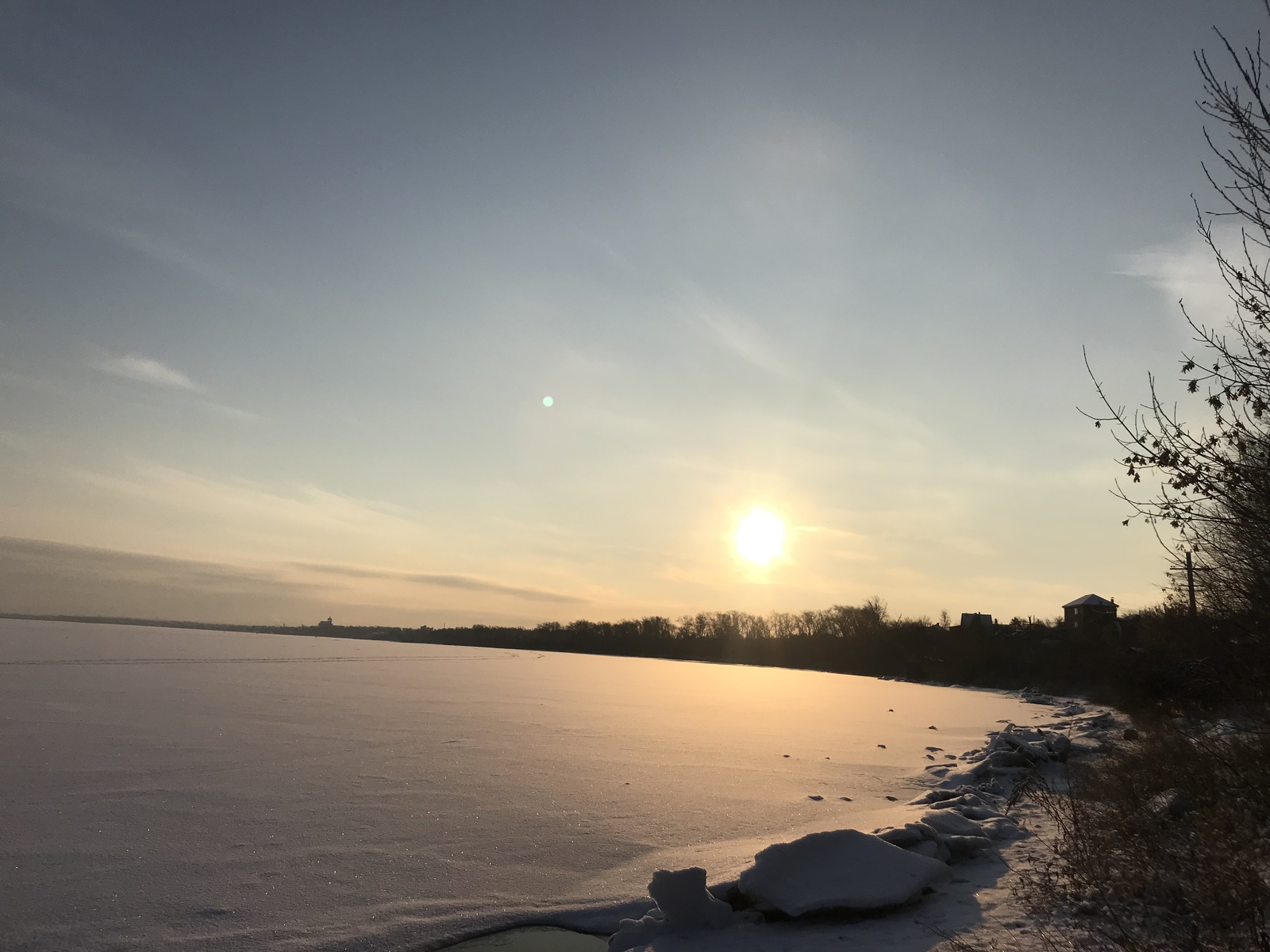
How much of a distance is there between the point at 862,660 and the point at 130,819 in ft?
228

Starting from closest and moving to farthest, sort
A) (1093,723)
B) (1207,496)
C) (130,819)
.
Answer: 1. (1207,496)
2. (130,819)
3. (1093,723)

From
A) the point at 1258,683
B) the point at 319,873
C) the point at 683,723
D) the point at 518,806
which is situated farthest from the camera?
the point at 683,723

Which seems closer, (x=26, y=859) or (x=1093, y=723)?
(x=26, y=859)

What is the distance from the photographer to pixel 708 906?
5.41m

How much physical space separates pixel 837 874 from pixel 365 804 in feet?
16.4

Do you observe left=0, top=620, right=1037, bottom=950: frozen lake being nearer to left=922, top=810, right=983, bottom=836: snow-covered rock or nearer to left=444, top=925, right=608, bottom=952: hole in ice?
left=444, top=925, right=608, bottom=952: hole in ice

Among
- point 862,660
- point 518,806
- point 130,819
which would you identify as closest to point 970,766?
point 518,806

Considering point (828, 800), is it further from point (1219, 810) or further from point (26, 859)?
point (26, 859)

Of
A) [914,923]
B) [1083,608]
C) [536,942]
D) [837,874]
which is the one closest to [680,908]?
[536,942]

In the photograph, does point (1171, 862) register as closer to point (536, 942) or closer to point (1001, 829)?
point (1001, 829)

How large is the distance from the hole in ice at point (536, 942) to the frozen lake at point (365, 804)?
0.12m

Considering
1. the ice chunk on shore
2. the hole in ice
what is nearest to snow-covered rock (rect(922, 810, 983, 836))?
the ice chunk on shore

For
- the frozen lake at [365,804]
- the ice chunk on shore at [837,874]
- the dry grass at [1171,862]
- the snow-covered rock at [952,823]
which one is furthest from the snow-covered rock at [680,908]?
the snow-covered rock at [952,823]

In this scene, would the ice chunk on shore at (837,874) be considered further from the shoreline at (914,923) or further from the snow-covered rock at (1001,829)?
the snow-covered rock at (1001,829)
